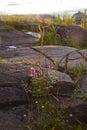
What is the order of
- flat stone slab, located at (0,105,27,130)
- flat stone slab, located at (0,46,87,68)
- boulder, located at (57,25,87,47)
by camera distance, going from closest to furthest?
flat stone slab, located at (0,105,27,130), flat stone slab, located at (0,46,87,68), boulder, located at (57,25,87,47)

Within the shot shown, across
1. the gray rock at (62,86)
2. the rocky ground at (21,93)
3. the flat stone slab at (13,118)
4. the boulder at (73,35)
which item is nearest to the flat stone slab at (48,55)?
the rocky ground at (21,93)

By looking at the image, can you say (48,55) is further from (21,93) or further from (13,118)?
(13,118)

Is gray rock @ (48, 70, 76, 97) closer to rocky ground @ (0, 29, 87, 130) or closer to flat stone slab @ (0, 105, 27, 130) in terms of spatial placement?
rocky ground @ (0, 29, 87, 130)

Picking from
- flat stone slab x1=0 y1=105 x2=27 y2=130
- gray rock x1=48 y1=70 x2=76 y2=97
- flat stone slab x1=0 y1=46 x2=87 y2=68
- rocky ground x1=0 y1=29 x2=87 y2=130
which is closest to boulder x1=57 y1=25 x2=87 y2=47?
flat stone slab x1=0 y1=46 x2=87 y2=68

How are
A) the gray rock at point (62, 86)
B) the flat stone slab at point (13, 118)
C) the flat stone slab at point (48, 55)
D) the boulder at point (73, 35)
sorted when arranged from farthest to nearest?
the boulder at point (73, 35), the flat stone slab at point (48, 55), the gray rock at point (62, 86), the flat stone slab at point (13, 118)

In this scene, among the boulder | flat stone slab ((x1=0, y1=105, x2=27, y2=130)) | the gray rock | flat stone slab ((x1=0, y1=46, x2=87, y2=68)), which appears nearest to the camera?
flat stone slab ((x1=0, y1=105, x2=27, y2=130))

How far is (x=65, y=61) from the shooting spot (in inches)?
231

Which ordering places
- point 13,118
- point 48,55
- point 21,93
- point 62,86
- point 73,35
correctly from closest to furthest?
point 13,118 → point 21,93 → point 62,86 → point 48,55 → point 73,35

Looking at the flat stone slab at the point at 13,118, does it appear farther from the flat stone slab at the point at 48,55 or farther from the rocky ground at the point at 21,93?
the flat stone slab at the point at 48,55

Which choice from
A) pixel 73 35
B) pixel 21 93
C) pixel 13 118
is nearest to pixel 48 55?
pixel 21 93

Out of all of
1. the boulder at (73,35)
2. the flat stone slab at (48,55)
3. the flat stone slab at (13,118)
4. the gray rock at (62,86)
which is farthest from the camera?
the boulder at (73,35)

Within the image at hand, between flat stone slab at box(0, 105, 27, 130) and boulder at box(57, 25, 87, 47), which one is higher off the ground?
flat stone slab at box(0, 105, 27, 130)

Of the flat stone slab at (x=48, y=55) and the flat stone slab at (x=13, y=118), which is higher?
the flat stone slab at (x=48, y=55)

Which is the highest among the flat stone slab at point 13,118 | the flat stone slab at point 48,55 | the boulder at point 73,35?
the flat stone slab at point 48,55
